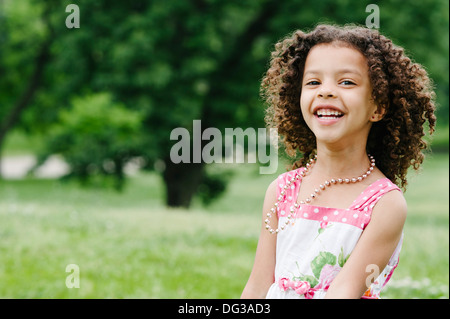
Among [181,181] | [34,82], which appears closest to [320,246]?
[181,181]

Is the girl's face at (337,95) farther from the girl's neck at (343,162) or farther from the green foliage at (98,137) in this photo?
the green foliage at (98,137)

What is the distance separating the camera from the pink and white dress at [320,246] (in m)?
1.62

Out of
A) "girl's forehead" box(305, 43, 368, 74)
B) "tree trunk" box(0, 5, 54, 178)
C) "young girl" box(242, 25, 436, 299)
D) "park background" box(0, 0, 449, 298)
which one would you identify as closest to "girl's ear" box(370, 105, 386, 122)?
"young girl" box(242, 25, 436, 299)

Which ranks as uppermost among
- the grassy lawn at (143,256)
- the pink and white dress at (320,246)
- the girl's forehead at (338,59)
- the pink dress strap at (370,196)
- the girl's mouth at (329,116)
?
the girl's forehead at (338,59)

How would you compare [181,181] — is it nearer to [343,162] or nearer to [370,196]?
[343,162]

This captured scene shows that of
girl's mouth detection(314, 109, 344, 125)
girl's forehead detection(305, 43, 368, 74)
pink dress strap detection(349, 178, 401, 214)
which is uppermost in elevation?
girl's forehead detection(305, 43, 368, 74)

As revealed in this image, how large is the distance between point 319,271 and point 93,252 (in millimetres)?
4289

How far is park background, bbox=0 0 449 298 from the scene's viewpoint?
198 inches

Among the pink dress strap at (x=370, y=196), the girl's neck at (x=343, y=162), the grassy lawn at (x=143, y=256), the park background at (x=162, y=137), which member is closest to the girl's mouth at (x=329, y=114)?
the girl's neck at (x=343, y=162)

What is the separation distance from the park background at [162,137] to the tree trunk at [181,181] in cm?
3

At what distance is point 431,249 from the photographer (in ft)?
20.4

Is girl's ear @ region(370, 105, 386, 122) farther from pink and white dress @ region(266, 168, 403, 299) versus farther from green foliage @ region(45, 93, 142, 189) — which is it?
green foliage @ region(45, 93, 142, 189)

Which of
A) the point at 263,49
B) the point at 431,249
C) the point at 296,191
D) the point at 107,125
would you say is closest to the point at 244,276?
the point at 431,249
